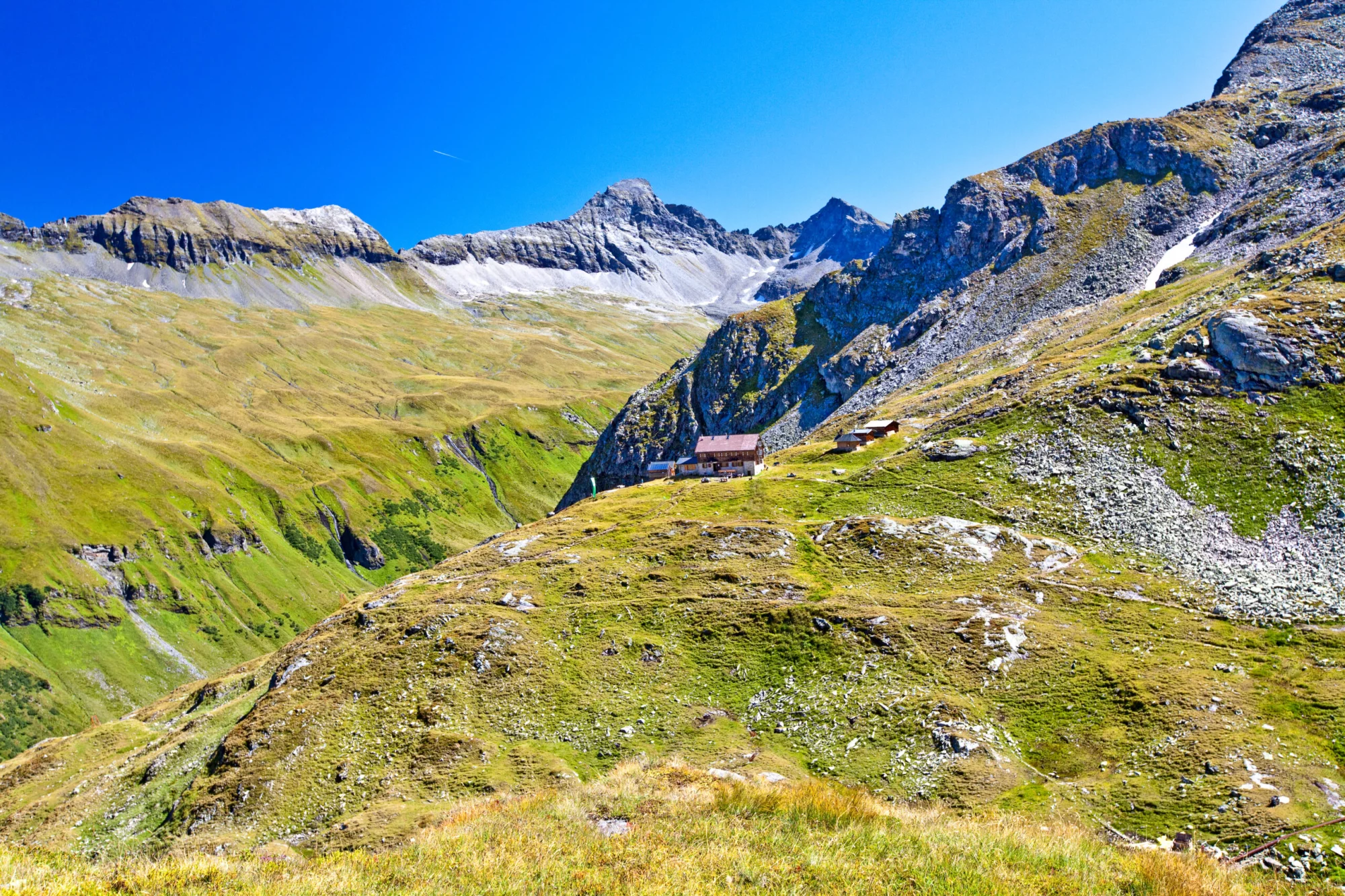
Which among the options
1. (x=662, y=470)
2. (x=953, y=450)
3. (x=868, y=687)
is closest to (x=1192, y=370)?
(x=953, y=450)

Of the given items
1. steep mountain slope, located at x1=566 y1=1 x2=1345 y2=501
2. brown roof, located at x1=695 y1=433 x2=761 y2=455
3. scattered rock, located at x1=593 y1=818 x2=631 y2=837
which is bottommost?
scattered rock, located at x1=593 y1=818 x2=631 y2=837

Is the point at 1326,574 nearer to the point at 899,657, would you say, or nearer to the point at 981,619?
the point at 981,619

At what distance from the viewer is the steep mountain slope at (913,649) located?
36.2 metres

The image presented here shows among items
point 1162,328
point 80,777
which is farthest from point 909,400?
point 80,777

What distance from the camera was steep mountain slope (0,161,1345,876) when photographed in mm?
36250

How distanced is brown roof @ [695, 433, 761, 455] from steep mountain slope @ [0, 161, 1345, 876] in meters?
21.9

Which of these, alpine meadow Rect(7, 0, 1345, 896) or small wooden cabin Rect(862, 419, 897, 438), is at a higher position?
small wooden cabin Rect(862, 419, 897, 438)

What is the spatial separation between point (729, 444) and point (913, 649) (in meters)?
62.1

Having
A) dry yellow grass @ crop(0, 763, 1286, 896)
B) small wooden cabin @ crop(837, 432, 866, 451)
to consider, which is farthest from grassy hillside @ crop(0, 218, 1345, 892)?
small wooden cabin @ crop(837, 432, 866, 451)

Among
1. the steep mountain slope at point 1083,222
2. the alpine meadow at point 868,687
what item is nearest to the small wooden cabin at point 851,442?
the alpine meadow at point 868,687

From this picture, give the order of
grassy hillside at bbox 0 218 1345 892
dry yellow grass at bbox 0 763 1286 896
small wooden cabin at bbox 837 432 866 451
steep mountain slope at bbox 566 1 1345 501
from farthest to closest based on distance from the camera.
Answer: steep mountain slope at bbox 566 1 1345 501, small wooden cabin at bbox 837 432 866 451, grassy hillside at bbox 0 218 1345 892, dry yellow grass at bbox 0 763 1286 896

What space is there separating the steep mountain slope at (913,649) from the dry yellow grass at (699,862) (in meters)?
14.0

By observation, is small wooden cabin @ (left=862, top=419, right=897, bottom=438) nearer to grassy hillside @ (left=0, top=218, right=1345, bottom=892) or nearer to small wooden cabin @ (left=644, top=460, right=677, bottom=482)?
grassy hillside @ (left=0, top=218, right=1345, bottom=892)

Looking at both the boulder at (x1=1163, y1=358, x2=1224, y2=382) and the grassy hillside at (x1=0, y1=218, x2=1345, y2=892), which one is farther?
the boulder at (x1=1163, y1=358, x2=1224, y2=382)
